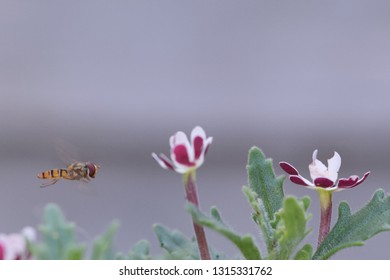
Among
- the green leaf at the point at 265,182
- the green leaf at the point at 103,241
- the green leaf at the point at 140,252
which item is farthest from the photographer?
the green leaf at the point at 265,182

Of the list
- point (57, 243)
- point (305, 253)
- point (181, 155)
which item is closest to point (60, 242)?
point (57, 243)

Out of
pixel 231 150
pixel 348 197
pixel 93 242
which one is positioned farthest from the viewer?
pixel 231 150

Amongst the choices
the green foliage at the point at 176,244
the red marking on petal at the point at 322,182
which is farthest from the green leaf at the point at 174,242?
the red marking on petal at the point at 322,182

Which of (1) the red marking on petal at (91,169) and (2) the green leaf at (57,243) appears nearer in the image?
(2) the green leaf at (57,243)

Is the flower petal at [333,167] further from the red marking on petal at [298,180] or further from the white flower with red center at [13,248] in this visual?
the white flower with red center at [13,248]

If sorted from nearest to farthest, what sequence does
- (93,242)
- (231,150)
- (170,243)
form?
(93,242)
(170,243)
(231,150)
